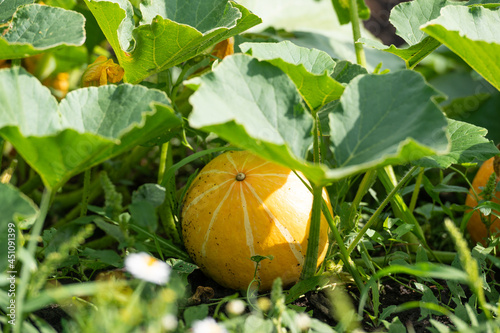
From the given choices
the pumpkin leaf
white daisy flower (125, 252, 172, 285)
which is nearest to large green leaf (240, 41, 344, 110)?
the pumpkin leaf

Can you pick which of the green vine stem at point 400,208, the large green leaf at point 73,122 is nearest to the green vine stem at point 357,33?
the green vine stem at point 400,208

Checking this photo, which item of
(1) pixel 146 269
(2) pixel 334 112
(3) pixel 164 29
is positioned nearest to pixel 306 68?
(2) pixel 334 112

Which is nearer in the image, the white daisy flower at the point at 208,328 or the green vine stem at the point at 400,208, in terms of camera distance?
the white daisy flower at the point at 208,328

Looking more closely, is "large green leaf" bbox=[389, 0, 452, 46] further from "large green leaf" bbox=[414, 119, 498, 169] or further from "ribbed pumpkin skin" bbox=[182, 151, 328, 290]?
"ribbed pumpkin skin" bbox=[182, 151, 328, 290]

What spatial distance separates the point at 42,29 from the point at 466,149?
0.97 metres

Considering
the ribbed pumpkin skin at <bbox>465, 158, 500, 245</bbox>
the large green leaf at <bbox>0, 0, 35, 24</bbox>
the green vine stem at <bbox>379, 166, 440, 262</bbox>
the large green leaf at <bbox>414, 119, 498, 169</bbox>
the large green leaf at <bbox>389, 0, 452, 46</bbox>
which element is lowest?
the ribbed pumpkin skin at <bbox>465, 158, 500, 245</bbox>

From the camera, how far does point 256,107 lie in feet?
3.23

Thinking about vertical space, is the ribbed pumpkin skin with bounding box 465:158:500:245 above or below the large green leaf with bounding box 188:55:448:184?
below

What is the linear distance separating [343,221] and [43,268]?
2.25 feet

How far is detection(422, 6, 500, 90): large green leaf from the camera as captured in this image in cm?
103

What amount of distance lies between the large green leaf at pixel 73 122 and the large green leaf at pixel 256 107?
0.09 meters

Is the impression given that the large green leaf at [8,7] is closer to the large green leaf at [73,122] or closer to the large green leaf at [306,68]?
the large green leaf at [73,122]

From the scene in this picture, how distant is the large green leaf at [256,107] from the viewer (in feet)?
2.88

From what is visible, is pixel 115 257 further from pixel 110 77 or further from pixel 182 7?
pixel 182 7
